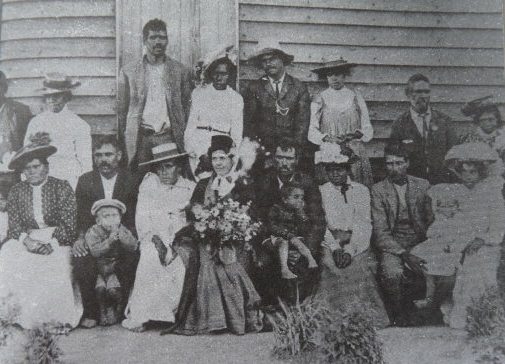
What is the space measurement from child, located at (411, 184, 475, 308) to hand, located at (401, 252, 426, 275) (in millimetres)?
38

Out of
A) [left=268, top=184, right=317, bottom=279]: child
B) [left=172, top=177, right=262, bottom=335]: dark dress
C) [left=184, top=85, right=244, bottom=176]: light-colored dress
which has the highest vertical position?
[left=184, top=85, right=244, bottom=176]: light-colored dress

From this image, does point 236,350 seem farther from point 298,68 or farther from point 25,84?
point 25,84

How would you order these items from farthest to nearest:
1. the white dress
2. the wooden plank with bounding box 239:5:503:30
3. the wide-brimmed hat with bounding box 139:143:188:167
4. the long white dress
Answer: the wooden plank with bounding box 239:5:503:30 → the wide-brimmed hat with bounding box 139:143:188:167 → the long white dress → the white dress

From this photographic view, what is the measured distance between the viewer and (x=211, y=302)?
5.65m

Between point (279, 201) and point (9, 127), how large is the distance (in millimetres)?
2753

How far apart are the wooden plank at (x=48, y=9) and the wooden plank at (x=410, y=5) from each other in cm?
197

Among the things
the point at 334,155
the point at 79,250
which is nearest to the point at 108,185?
the point at 79,250

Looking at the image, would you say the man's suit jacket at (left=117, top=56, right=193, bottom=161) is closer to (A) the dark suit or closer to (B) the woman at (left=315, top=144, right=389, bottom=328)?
(A) the dark suit

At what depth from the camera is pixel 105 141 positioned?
18.9ft

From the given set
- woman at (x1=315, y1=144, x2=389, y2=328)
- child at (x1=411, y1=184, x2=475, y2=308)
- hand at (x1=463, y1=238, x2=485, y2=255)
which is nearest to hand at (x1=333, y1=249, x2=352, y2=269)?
woman at (x1=315, y1=144, x2=389, y2=328)

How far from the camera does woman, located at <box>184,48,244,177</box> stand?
5898mm

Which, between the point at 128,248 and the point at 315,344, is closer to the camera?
the point at 315,344

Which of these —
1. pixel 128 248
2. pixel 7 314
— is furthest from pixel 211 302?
pixel 7 314

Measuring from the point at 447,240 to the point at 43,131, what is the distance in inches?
166
